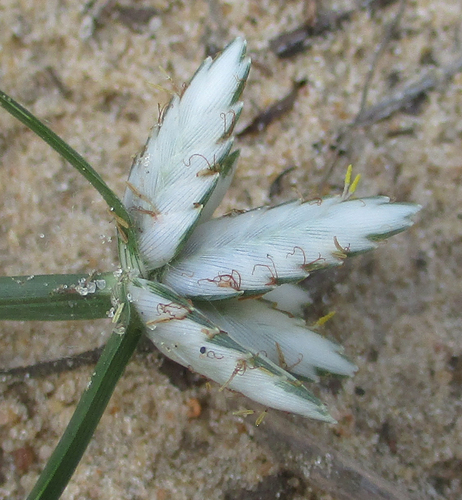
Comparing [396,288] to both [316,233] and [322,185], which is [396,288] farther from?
[316,233]

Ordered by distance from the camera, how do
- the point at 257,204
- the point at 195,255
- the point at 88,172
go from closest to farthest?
the point at 88,172, the point at 195,255, the point at 257,204

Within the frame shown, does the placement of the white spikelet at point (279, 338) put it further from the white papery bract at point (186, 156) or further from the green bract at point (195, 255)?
the white papery bract at point (186, 156)

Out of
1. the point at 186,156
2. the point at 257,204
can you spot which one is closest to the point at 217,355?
the point at 186,156

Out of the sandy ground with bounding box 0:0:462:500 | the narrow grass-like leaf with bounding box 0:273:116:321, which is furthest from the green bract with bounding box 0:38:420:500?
the sandy ground with bounding box 0:0:462:500

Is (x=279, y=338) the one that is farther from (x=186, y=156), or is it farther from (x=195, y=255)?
(x=186, y=156)

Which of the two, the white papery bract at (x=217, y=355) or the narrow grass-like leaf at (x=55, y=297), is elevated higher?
the narrow grass-like leaf at (x=55, y=297)

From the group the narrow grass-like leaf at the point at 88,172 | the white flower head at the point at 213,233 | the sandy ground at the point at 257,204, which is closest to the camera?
the narrow grass-like leaf at the point at 88,172

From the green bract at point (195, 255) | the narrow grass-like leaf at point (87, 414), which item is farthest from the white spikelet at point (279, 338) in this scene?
the narrow grass-like leaf at point (87, 414)
